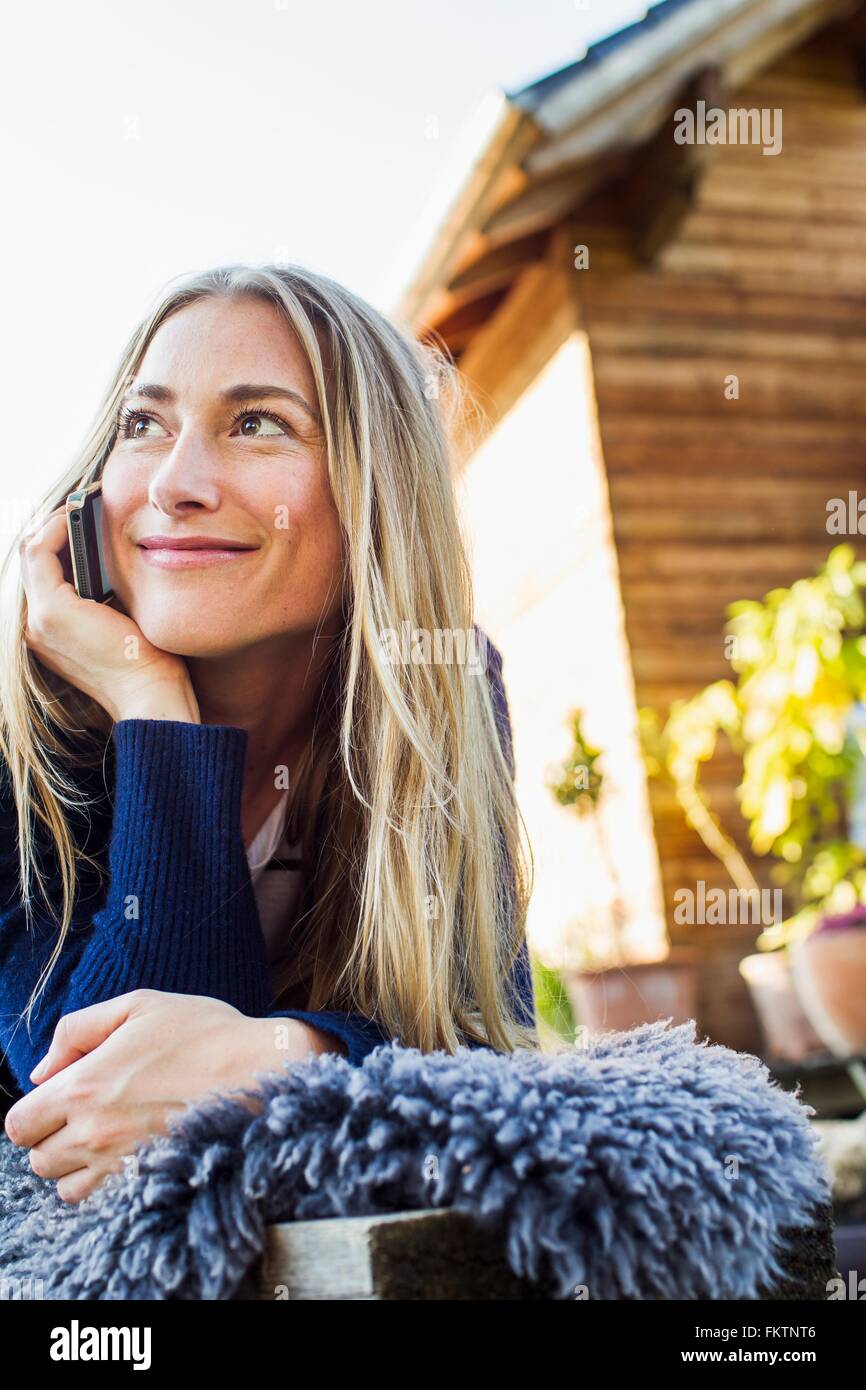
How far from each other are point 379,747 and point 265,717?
0.84 ft

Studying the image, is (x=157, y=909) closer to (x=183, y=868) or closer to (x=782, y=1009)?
(x=183, y=868)

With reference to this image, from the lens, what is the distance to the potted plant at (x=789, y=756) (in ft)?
14.2

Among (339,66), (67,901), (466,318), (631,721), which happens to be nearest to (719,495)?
(631,721)

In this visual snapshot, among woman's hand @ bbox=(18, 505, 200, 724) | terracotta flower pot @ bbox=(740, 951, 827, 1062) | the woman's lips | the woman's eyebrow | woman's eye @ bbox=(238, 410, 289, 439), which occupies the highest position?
the woman's eyebrow

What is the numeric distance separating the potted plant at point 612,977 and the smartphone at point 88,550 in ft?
8.58

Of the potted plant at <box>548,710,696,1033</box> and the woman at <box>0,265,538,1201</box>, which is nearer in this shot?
the woman at <box>0,265,538,1201</box>

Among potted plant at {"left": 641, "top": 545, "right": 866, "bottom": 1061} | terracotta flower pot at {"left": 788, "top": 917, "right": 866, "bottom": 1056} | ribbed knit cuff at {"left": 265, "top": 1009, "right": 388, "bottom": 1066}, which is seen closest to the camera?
ribbed knit cuff at {"left": 265, "top": 1009, "right": 388, "bottom": 1066}

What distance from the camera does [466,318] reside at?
238 inches

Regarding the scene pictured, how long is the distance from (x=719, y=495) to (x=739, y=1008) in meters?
2.31

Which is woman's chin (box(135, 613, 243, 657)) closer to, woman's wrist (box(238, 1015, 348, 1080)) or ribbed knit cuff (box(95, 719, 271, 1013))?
ribbed knit cuff (box(95, 719, 271, 1013))

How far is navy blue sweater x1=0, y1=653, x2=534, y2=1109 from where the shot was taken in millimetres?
1078

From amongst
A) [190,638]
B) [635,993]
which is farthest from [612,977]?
[190,638]

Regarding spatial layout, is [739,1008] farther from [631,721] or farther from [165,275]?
[165,275]

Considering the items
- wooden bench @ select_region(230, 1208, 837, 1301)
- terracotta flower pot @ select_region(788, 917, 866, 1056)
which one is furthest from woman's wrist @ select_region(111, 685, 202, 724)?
terracotta flower pot @ select_region(788, 917, 866, 1056)
